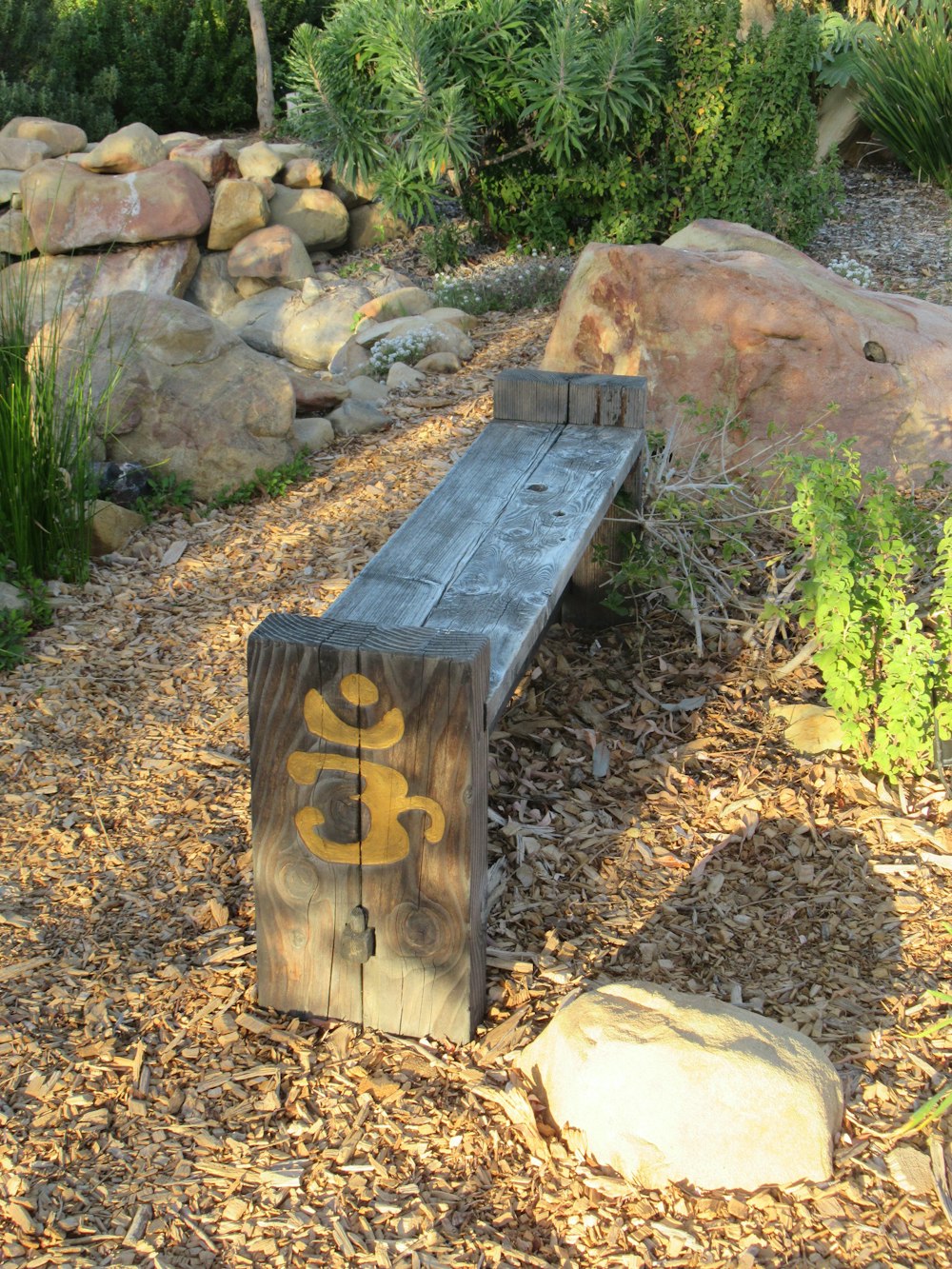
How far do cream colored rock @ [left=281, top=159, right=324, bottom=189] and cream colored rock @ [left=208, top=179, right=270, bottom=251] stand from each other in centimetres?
42

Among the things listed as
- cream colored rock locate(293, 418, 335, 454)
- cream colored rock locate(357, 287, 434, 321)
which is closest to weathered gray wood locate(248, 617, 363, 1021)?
cream colored rock locate(293, 418, 335, 454)

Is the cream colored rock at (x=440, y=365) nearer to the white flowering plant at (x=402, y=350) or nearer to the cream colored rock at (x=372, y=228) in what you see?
the white flowering plant at (x=402, y=350)

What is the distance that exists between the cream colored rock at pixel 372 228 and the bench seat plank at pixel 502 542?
644cm

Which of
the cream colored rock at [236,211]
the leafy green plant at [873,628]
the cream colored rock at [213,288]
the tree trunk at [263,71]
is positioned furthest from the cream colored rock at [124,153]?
the leafy green plant at [873,628]

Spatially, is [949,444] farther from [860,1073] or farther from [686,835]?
[860,1073]

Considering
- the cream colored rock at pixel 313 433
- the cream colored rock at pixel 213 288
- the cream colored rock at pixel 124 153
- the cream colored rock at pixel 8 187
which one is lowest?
the cream colored rock at pixel 213 288

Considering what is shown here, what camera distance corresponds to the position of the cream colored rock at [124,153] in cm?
915

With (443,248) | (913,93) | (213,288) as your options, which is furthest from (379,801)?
(913,93)

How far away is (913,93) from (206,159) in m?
5.11

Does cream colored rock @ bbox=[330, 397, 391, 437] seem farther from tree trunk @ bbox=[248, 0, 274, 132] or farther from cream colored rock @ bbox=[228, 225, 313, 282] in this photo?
tree trunk @ bbox=[248, 0, 274, 132]

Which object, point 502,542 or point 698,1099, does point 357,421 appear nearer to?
point 502,542

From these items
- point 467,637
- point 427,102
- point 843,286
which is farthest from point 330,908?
point 427,102

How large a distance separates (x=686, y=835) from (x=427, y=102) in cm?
628

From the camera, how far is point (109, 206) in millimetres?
8992
